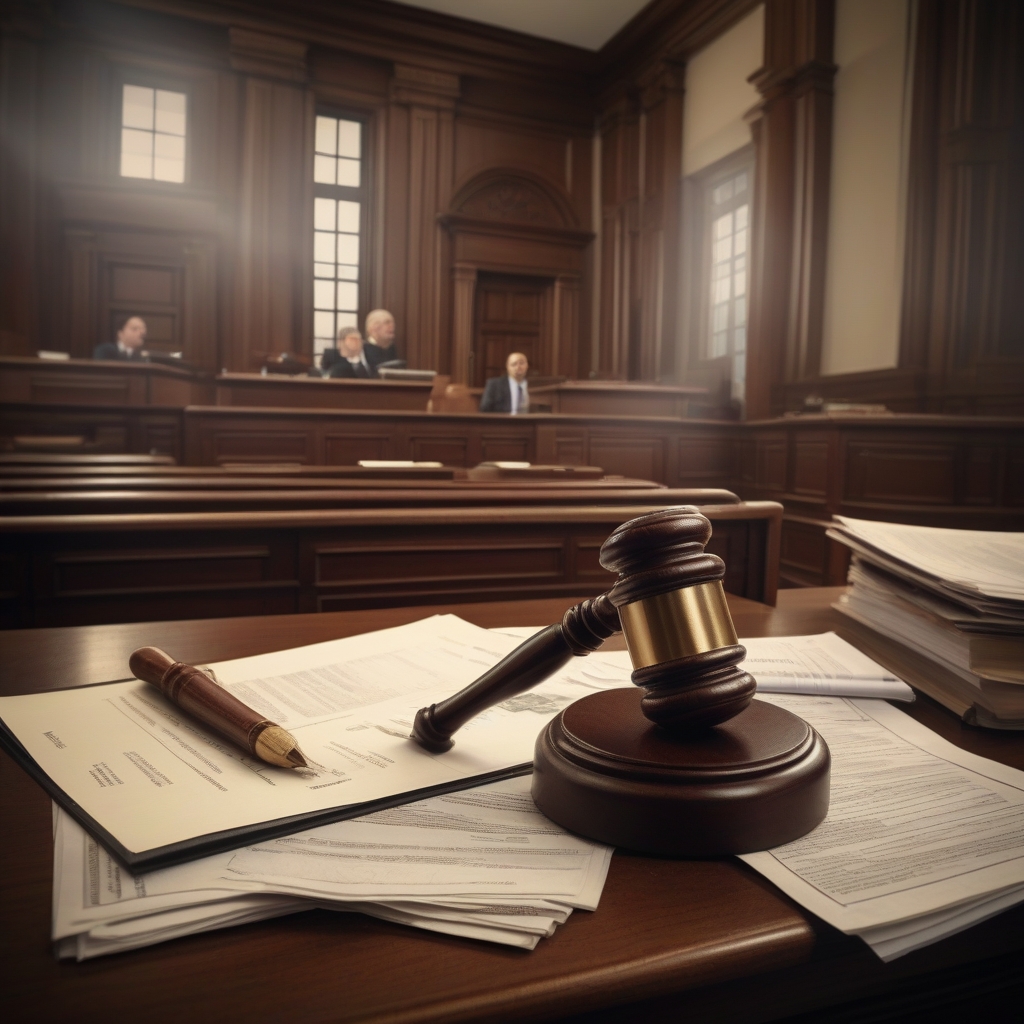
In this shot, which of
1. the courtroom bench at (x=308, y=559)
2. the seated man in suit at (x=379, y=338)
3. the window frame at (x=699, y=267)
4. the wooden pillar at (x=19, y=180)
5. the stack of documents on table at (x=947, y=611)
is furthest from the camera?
the window frame at (x=699, y=267)

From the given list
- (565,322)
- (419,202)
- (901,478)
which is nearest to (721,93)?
(565,322)

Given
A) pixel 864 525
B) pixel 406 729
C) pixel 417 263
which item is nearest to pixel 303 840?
pixel 406 729

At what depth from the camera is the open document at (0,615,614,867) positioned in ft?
1.58

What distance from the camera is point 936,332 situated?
6.09m

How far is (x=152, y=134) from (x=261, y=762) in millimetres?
9834

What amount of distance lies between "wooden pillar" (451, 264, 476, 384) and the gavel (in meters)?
9.48

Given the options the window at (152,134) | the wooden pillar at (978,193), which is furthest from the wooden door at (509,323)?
the wooden pillar at (978,193)

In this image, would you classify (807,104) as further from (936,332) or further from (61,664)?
(61,664)

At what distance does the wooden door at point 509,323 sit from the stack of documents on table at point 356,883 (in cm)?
966

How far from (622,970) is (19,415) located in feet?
19.9

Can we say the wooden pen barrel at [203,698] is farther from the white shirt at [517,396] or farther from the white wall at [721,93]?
the white wall at [721,93]

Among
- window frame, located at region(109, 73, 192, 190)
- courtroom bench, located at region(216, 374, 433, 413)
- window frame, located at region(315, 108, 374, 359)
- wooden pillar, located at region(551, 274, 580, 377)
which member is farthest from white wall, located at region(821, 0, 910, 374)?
window frame, located at region(109, 73, 192, 190)

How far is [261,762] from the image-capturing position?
22.2 inches

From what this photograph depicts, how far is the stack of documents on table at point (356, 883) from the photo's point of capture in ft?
1.28
